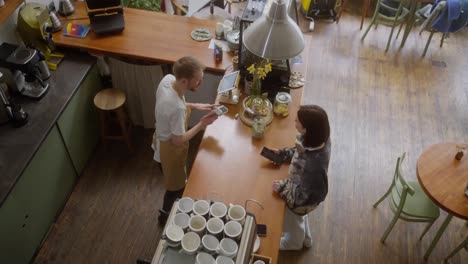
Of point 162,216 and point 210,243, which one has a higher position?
point 210,243

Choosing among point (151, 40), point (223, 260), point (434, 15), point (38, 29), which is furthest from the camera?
point (434, 15)

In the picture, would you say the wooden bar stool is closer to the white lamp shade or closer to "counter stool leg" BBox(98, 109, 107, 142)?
"counter stool leg" BBox(98, 109, 107, 142)

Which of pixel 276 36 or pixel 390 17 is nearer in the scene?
pixel 276 36

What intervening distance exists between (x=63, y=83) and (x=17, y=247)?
1.33 m

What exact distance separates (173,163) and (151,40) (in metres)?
1.36

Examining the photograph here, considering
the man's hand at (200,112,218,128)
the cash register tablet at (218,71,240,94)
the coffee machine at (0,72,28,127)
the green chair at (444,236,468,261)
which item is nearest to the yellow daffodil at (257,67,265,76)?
the cash register tablet at (218,71,240,94)

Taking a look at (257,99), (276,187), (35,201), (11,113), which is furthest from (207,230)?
(11,113)

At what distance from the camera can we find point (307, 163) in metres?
2.38

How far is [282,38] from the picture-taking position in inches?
81.3

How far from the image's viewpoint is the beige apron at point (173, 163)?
9.09ft

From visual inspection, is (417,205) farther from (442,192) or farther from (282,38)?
(282,38)

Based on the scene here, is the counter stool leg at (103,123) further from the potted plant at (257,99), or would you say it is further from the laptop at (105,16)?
the potted plant at (257,99)

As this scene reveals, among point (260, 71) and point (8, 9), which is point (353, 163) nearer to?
point (260, 71)

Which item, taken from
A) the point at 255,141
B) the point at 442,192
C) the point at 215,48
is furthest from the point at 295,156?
the point at 215,48
